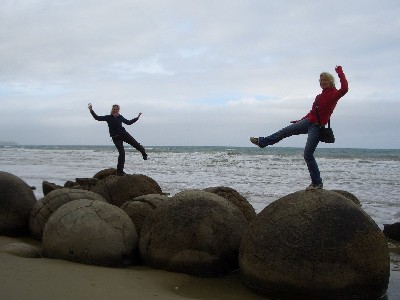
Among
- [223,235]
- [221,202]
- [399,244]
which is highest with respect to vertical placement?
[221,202]

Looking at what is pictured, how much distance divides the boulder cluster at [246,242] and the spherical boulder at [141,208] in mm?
14

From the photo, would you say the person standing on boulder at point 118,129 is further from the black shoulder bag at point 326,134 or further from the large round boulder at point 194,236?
the black shoulder bag at point 326,134

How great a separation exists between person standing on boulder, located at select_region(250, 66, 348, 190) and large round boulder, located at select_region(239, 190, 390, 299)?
953 millimetres

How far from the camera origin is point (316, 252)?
14.2 ft

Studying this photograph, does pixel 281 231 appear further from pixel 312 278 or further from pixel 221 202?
pixel 221 202

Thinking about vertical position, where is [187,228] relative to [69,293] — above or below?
above

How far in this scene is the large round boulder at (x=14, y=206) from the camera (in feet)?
23.5

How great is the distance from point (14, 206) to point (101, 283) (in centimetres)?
338

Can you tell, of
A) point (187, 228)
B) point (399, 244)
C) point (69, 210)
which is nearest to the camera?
point (187, 228)

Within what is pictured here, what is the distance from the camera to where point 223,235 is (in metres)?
5.19

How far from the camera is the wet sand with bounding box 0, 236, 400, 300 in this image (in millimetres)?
4070

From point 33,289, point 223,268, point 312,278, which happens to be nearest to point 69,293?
point 33,289

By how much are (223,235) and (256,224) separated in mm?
527

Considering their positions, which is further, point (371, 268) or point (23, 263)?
point (23, 263)
